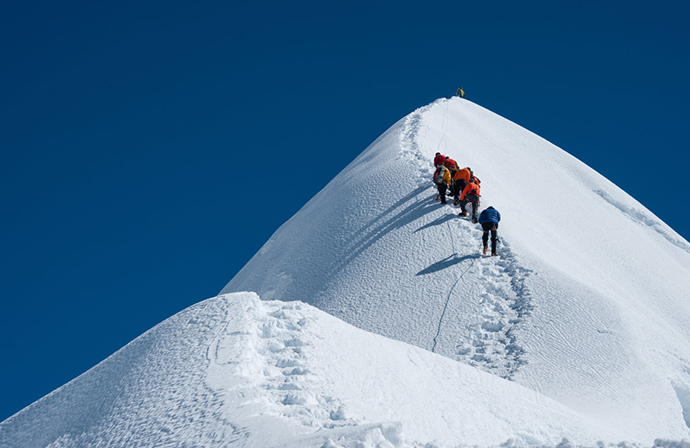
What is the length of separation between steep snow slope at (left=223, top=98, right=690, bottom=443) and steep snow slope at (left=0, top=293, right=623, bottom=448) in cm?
237

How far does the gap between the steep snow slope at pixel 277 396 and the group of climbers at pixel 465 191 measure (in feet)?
19.2

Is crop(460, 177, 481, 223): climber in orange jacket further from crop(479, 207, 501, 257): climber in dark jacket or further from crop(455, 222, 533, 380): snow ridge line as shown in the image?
crop(455, 222, 533, 380): snow ridge line

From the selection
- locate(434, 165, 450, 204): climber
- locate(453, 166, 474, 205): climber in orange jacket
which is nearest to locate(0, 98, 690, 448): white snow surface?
locate(434, 165, 450, 204): climber

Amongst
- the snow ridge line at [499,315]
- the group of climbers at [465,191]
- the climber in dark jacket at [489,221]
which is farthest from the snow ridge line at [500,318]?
the group of climbers at [465,191]

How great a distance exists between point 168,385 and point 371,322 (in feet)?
21.5

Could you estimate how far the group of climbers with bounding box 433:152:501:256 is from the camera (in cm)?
1512

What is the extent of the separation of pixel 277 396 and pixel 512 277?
8624 mm

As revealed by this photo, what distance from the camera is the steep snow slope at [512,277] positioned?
1166cm

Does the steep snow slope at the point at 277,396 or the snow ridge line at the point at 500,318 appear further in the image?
the snow ridge line at the point at 500,318

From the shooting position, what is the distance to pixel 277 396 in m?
7.51

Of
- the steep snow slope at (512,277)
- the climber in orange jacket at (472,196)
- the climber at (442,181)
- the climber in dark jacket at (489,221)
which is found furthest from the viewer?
the climber at (442,181)

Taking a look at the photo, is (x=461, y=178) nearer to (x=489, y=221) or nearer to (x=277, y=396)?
(x=489, y=221)

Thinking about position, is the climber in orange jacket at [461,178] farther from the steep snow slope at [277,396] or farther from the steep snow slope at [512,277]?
the steep snow slope at [277,396]

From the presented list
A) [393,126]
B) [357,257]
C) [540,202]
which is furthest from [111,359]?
[393,126]
